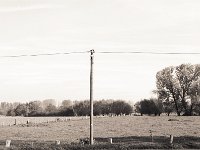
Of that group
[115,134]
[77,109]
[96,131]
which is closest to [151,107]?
[77,109]

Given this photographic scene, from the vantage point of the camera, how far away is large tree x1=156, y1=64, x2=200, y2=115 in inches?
4099

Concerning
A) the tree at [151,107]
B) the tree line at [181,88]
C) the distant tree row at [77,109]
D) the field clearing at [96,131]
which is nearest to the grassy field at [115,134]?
the field clearing at [96,131]

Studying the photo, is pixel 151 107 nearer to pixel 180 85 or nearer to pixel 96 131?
pixel 180 85

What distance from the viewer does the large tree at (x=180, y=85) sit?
342ft

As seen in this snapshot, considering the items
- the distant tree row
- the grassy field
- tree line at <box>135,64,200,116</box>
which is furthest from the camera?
the distant tree row

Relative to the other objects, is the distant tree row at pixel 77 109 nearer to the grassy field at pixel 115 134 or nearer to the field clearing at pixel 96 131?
the field clearing at pixel 96 131

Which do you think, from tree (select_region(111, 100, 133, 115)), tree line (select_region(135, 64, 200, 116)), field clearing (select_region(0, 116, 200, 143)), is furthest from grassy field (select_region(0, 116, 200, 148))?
tree (select_region(111, 100, 133, 115))

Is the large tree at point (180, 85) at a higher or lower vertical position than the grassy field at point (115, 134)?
higher

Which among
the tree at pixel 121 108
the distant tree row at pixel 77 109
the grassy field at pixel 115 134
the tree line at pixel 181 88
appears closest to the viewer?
the grassy field at pixel 115 134

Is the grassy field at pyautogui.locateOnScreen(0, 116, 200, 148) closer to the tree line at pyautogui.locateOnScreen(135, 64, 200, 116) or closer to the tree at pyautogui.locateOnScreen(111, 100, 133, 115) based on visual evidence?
the tree line at pyautogui.locateOnScreen(135, 64, 200, 116)

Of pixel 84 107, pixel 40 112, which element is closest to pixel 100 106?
pixel 84 107

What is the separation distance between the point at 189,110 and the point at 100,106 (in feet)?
245

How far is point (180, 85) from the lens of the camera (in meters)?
105

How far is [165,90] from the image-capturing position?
106375 mm
